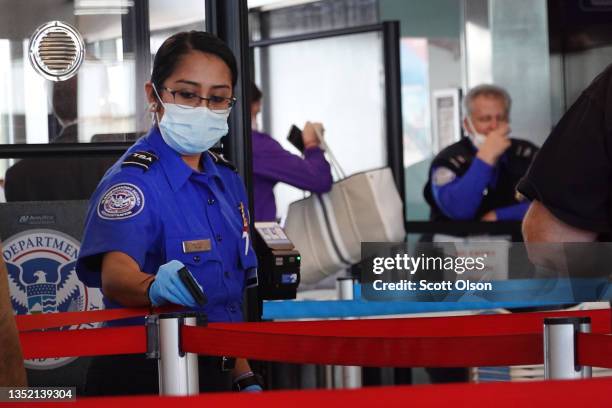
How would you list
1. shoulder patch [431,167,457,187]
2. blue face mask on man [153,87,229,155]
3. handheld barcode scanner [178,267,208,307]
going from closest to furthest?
handheld barcode scanner [178,267,208,307] → blue face mask on man [153,87,229,155] → shoulder patch [431,167,457,187]

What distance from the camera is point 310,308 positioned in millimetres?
3836

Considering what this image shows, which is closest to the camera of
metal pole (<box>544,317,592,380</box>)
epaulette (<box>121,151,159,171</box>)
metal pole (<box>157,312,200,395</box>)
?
metal pole (<box>544,317,592,380</box>)

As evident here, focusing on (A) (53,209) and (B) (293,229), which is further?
(B) (293,229)

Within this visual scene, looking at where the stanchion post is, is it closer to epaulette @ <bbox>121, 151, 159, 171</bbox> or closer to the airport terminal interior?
the airport terminal interior

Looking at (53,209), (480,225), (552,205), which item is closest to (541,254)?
(552,205)

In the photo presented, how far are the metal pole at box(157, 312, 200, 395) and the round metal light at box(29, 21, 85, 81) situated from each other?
1040 millimetres

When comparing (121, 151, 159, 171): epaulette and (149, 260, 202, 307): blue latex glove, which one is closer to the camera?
(149, 260, 202, 307): blue latex glove

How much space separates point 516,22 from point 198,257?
4.87 meters

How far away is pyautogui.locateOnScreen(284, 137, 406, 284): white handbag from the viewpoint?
432cm

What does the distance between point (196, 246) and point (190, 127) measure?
0.97ft

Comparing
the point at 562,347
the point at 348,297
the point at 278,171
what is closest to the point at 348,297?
the point at 348,297

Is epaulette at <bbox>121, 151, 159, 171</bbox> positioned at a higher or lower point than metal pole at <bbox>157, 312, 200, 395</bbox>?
higher

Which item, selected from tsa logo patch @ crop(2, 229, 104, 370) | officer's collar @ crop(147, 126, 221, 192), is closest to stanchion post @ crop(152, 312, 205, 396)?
officer's collar @ crop(147, 126, 221, 192)

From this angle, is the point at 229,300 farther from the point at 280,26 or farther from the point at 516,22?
the point at 280,26
